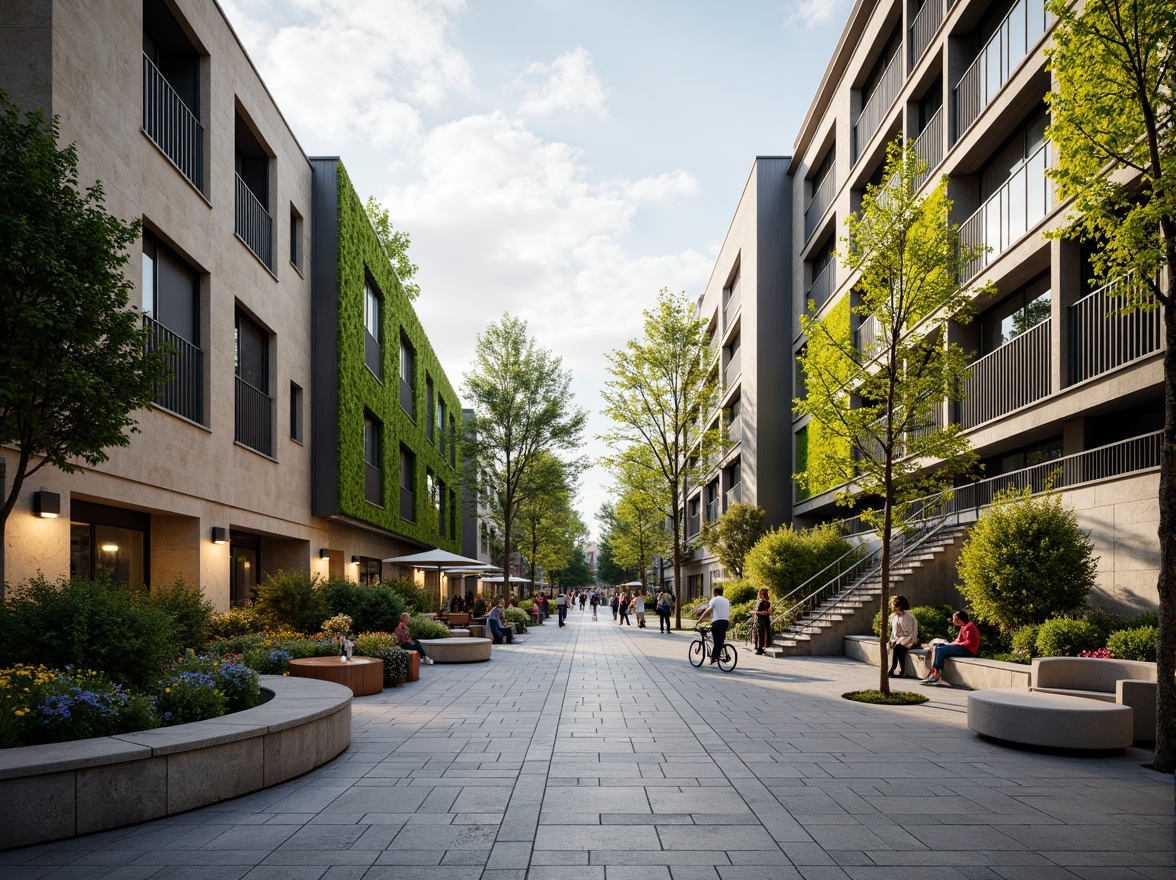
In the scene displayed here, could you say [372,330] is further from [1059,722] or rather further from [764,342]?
A: [1059,722]

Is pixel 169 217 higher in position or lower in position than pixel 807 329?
higher

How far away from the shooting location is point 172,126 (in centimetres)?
1512

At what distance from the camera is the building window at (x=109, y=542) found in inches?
500

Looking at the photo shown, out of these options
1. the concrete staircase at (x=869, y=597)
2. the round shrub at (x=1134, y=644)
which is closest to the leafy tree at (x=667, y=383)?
the concrete staircase at (x=869, y=597)

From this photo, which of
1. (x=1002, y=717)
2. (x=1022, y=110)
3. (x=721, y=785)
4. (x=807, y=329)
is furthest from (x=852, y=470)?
(x=1022, y=110)

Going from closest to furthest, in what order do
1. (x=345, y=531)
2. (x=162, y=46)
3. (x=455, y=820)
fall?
(x=455, y=820)
(x=162, y=46)
(x=345, y=531)

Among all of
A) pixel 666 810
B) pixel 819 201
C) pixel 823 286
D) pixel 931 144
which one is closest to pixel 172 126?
pixel 666 810

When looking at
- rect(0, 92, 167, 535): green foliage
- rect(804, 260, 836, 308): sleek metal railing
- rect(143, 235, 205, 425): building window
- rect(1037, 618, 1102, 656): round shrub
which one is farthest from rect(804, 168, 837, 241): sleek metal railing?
rect(0, 92, 167, 535): green foliage

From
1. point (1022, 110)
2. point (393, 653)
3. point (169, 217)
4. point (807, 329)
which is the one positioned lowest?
point (393, 653)

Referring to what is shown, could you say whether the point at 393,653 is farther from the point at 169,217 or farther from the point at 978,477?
the point at 978,477

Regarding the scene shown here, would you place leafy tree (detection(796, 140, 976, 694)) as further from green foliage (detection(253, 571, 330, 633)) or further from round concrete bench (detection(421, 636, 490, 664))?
green foliage (detection(253, 571, 330, 633))

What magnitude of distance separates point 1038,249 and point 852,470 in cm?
649

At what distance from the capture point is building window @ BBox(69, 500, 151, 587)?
12695mm

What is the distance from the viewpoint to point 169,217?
14.4 m
